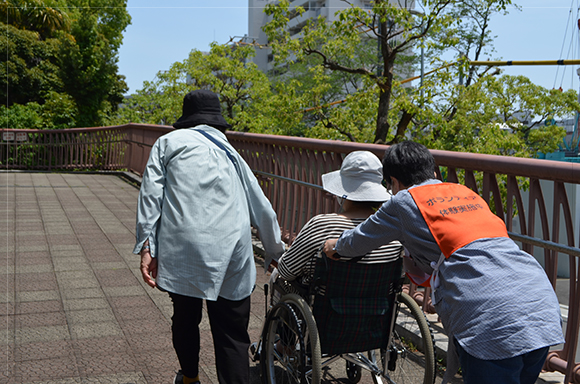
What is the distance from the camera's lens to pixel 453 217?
2.04m

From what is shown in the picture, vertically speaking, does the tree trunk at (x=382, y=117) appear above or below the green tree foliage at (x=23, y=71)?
below

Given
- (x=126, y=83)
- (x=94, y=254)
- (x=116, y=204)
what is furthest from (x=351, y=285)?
(x=126, y=83)

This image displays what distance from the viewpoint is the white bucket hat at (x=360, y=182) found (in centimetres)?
279

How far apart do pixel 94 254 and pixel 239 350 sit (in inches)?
153

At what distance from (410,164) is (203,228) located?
0.92 m

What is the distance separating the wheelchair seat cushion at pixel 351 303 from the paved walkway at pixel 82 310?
748mm

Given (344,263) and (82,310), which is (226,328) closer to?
(344,263)

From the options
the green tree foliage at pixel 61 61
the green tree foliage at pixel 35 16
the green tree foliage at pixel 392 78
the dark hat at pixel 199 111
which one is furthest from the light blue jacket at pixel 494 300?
the green tree foliage at pixel 35 16

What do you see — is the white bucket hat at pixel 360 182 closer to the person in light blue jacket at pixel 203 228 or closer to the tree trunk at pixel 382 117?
the person in light blue jacket at pixel 203 228

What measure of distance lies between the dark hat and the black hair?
0.89m

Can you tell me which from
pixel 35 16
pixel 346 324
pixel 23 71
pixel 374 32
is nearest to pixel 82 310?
pixel 346 324

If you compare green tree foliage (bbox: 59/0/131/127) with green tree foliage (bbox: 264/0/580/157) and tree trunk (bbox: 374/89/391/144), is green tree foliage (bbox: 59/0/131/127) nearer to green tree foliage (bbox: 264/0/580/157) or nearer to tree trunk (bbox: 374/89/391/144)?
green tree foliage (bbox: 264/0/580/157)

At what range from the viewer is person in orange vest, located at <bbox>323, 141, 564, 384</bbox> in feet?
6.24

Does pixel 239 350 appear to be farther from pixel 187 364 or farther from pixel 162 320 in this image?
pixel 162 320
